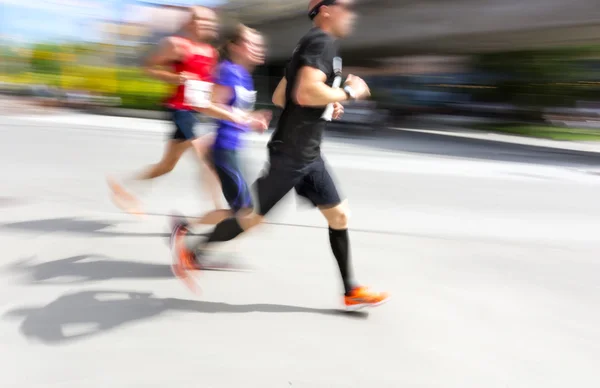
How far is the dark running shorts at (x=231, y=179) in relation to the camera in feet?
11.2

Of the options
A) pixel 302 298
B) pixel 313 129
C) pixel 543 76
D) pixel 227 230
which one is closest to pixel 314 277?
pixel 302 298

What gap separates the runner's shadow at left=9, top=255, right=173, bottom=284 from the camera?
330cm

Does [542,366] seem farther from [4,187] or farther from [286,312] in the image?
[4,187]

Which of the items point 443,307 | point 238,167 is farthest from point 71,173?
point 443,307

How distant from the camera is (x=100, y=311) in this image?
286cm

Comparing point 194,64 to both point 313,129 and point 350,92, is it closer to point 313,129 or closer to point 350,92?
point 313,129

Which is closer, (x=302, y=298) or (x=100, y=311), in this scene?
(x=100, y=311)

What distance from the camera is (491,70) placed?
15.6m

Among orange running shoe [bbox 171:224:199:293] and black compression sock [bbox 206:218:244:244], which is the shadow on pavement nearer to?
orange running shoe [bbox 171:224:199:293]

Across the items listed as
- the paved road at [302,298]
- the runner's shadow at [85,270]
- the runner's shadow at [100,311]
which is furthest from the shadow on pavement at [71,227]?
the runner's shadow at [100,311]

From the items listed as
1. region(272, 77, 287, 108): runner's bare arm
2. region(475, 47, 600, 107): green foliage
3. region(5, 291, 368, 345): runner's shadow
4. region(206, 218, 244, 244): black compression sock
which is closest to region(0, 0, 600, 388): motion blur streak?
region(5, 291, 368, 345): runner's shadow

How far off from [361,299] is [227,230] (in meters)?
0.81

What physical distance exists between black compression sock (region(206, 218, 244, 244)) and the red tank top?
1139mm

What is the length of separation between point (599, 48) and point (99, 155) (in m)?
11.5
